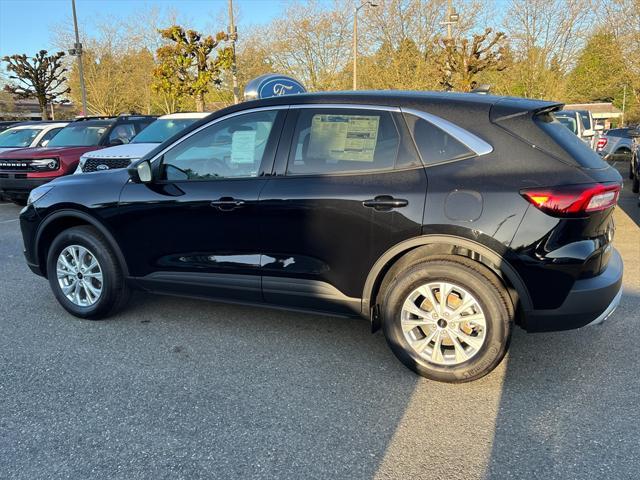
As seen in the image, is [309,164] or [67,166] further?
[67,166]

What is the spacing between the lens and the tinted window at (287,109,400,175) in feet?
10.8

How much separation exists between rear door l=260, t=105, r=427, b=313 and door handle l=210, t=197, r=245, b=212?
7.2 inches

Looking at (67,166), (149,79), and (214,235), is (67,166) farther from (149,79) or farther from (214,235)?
(149,79)

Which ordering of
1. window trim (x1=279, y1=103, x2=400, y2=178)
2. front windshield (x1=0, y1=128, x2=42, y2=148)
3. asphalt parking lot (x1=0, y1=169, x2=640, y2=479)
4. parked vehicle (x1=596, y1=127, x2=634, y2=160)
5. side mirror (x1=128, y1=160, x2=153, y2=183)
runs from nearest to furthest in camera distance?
asphalt parking lot (x1=0, y1=169, x2=640, y2=479) < window trim (x1=279, y1=103, x2=400, y2=178) < side mirror (x1=128, y1=160, x2=153, y2=183) < front windshield (x1=0, y1=128, x2=42, y2=148) < parked vehicle (x1=596, y1=127, x2=634, y2=160)

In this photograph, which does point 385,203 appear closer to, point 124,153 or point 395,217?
point 395,217

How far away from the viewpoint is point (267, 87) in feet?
26.9

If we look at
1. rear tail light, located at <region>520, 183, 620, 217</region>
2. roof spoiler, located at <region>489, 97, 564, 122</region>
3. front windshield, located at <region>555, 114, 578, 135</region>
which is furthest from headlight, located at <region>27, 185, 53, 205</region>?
front windshield, located at <region>555, 114, 578, 135</region>

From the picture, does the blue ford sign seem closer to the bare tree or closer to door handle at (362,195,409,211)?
door handle at (362,195,409,211)

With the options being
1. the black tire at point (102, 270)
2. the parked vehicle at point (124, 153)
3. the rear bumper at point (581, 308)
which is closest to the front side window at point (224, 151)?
the black tire at point (102, 270)

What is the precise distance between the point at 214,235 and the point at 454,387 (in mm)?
1903

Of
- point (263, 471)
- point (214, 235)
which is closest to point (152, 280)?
point (214, 235)

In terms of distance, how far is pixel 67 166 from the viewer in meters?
9.95

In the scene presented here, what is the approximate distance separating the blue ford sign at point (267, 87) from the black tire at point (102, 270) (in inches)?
162

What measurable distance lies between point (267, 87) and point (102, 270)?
489cm
